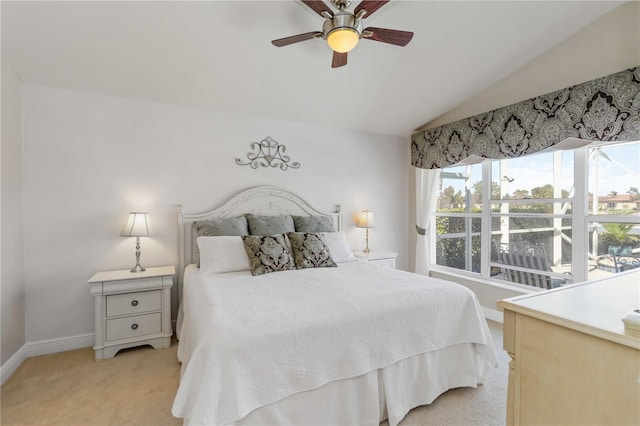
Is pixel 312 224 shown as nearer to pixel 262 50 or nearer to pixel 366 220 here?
pixel 366 220

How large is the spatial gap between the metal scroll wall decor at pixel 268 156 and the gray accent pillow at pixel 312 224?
2.30 ft

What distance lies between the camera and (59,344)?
2.62m

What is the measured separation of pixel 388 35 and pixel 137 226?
2598 millimetres

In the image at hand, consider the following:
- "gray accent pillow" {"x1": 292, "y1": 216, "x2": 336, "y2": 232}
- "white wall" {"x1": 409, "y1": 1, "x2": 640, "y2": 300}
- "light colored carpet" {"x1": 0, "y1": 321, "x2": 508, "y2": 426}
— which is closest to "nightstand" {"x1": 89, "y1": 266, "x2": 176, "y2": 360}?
"light colored carpet" {"x1": 0, "y1": 321, "x2": 508, "y2": 426}

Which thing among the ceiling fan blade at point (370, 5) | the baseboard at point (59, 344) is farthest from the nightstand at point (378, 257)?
the baseboard at point (59, 344)

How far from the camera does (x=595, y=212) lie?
2.72 meters

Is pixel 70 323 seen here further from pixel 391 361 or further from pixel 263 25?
pixel 263 25

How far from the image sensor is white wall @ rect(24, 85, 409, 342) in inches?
102

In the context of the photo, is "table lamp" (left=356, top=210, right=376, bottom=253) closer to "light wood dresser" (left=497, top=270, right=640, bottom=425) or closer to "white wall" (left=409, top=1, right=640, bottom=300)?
"white wall" (left=409, top=1, right=640, bottom=300)

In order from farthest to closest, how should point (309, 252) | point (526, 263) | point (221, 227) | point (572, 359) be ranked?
point (526, 263)
point (221, 227)
point (309, 252)
point (572, 359)

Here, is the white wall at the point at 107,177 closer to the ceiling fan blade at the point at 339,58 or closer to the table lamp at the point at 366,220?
the table lamp at the point at 366,220

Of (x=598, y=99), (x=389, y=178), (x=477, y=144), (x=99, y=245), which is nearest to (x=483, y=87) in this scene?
(x=477, y=144)

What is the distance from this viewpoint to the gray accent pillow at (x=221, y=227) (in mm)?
2871

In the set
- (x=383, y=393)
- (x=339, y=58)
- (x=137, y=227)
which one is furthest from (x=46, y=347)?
(x=339, y=58)
